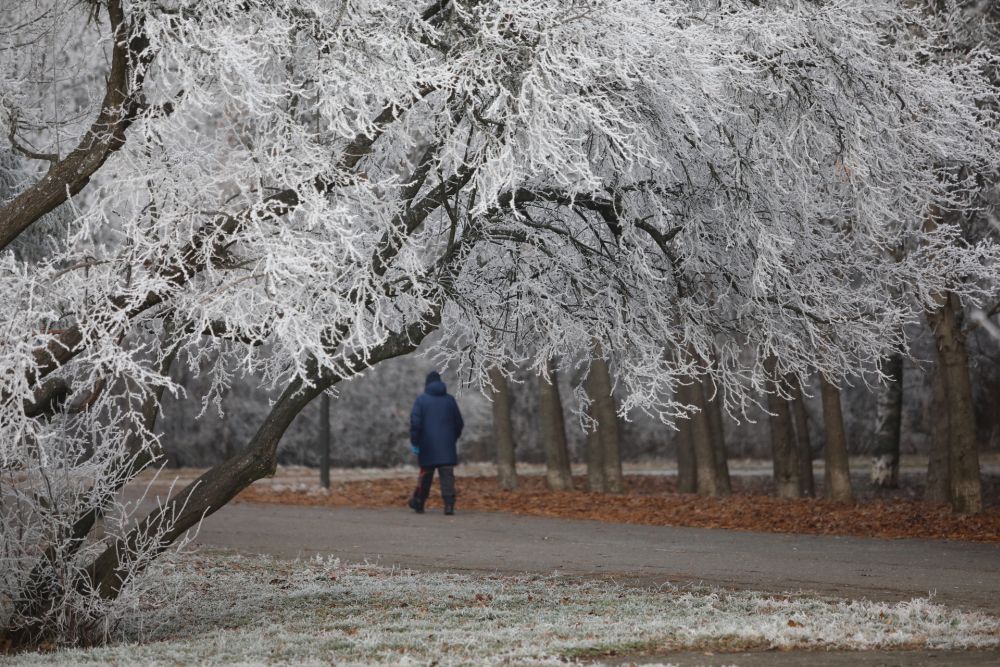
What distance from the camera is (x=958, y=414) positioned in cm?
1484

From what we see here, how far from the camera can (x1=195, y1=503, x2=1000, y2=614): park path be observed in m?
9.73

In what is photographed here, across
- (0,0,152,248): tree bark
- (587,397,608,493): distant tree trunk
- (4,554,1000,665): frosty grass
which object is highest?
(0,0,152,248): tree bark

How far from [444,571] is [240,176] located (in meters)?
4.76

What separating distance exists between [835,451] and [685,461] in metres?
4.10

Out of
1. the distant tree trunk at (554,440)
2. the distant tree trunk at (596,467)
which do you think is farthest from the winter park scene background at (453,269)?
the distant tree trunk at (554,440)

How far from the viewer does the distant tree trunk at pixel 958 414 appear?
48.2 ft

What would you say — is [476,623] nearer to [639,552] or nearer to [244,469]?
[244,469]

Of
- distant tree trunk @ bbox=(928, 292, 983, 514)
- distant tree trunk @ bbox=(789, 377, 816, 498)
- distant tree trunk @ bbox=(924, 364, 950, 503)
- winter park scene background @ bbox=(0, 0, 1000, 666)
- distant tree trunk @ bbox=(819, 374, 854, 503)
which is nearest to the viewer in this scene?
winter park scene background @ bbox=(0, 0, 1000, 666)

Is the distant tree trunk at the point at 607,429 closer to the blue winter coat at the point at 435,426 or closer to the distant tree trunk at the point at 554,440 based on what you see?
the distant tree trunk at the point at 554,440

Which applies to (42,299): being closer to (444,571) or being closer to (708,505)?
(444,571)

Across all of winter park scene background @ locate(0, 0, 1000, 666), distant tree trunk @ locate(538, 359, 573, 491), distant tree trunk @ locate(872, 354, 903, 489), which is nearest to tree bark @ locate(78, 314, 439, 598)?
winter park scene background @ locate(0, 0, 1000, 666)

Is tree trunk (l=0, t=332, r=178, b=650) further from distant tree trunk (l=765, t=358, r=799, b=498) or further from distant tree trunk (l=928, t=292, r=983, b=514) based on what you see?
distant tree trunk (l=765, t=358, r=799, b=498)

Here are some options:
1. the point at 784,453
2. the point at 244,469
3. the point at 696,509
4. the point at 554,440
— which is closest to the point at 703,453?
A: the point at 784,453

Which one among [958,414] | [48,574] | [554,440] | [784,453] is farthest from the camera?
[554,440]
